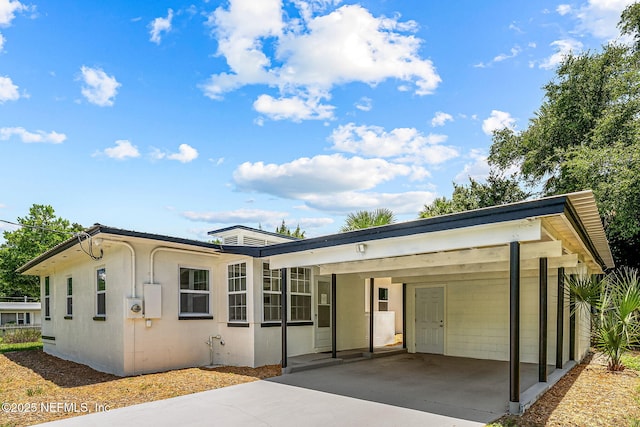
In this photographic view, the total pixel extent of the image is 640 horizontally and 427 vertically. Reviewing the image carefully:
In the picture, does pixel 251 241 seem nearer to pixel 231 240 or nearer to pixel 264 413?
pixel 231 240

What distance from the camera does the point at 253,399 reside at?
732 cm

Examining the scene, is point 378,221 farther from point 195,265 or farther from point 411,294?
point 195,265

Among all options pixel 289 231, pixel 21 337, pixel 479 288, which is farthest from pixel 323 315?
pixel 289 231

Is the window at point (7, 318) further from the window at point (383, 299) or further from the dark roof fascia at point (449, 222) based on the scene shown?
the dark roof fascia at point (449, 222)

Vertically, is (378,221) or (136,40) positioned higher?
(136,40)

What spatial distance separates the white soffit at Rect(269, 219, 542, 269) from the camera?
6.04 metres

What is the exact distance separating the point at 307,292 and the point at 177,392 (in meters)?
4.90

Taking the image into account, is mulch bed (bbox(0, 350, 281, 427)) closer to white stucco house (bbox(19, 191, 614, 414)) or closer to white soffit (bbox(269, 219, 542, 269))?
white stucco house (bbox(19, 191, 614, 414))

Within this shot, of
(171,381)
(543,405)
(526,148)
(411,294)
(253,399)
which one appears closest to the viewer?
(543,405)

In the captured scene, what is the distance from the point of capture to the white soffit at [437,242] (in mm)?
6045

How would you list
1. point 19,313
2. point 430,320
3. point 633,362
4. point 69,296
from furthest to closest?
point 19,313
point 69,296
point 430,320
point 633,362

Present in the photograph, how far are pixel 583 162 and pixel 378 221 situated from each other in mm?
9008

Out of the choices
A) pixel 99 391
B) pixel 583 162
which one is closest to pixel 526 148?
pixel 583 162

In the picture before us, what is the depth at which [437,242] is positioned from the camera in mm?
6957
